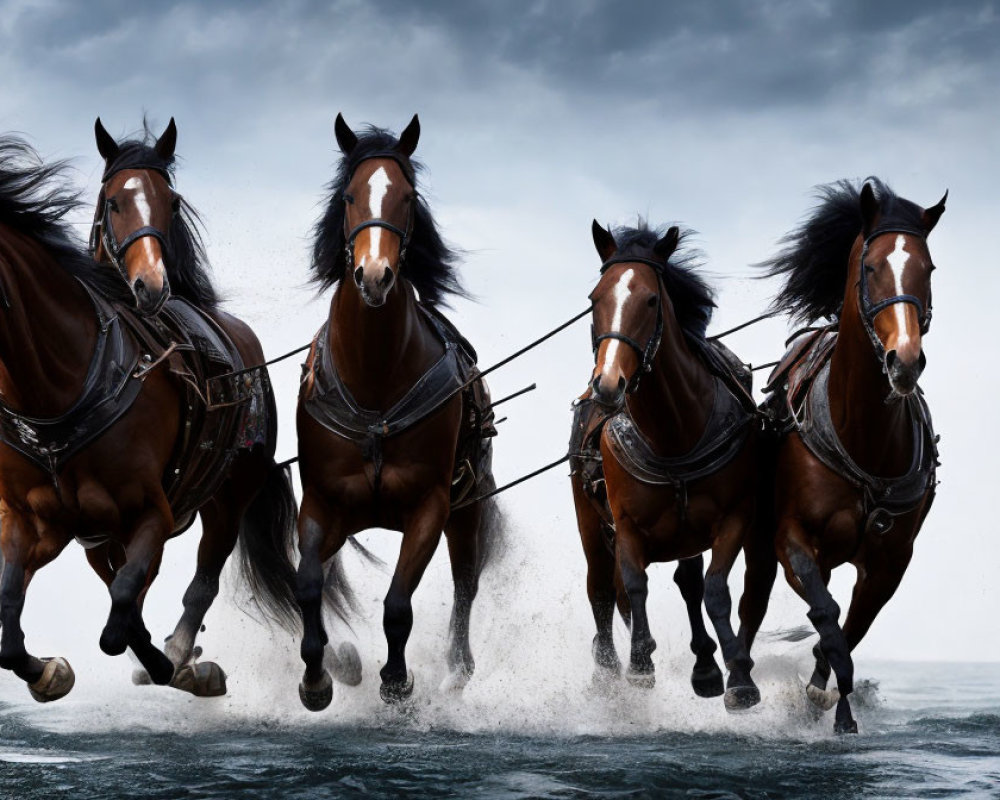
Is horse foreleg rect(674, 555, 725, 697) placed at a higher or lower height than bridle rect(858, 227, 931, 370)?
lower

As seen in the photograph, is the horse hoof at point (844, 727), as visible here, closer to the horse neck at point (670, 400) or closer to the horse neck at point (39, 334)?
the horse neck at point (670, 400)

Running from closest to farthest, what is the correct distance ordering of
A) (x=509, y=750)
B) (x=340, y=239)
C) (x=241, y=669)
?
(x=509, y=750), (x=340, y=239), (x=241, y=669)

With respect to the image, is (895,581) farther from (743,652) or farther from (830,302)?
(830,302)

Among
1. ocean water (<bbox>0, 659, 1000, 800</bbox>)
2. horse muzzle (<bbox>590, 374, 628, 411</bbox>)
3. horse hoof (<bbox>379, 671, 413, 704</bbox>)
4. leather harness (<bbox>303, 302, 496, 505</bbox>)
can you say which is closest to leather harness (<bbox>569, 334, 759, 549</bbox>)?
horse muzzle (<bbox>590, 374, 628, 411</bbox>)

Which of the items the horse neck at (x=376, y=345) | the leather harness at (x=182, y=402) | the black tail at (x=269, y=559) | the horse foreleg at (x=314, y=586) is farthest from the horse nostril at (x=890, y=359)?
the black tail at (x=269, y=559)

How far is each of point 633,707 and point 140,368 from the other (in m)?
3.28

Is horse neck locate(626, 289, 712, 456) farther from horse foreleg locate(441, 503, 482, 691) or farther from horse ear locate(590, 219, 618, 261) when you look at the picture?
horse foreleg locate(441, 503, 482, 691)

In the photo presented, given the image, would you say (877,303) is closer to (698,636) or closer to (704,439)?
(704,439)

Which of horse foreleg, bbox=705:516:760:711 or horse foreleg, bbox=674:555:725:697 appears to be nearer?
horse foreleg, bbox=705:516:760:711

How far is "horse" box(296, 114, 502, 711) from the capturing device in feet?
26.0

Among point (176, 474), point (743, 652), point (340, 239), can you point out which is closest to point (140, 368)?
point (176, 474)

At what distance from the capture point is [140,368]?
757 cm

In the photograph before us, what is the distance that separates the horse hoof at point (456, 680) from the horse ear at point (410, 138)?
3.05m

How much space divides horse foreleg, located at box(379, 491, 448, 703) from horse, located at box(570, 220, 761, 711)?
36.1 inches
